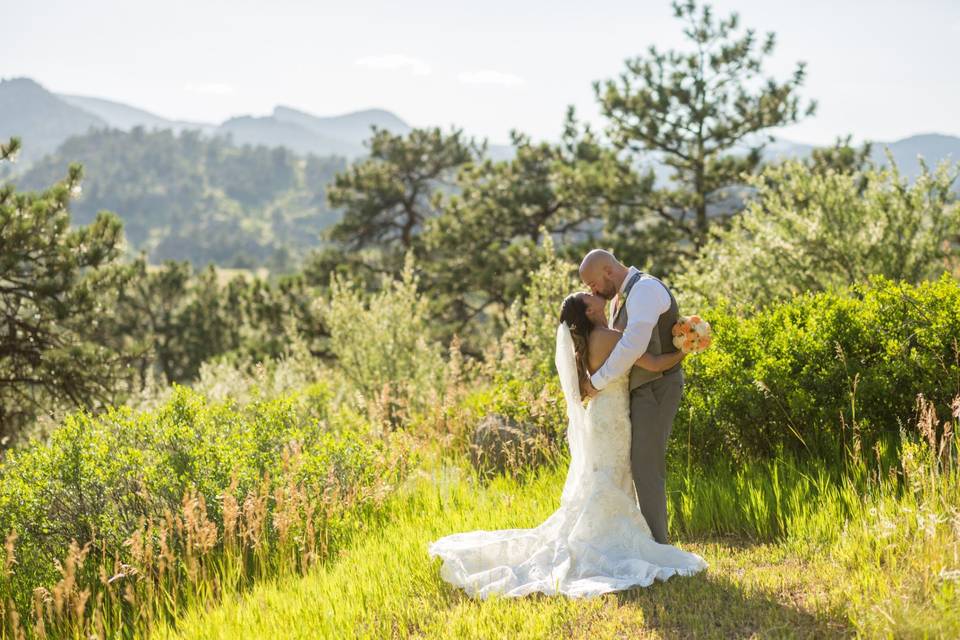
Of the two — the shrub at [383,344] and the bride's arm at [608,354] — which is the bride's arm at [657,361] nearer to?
the bride's arm at [608,354]

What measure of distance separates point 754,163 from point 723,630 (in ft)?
59.7

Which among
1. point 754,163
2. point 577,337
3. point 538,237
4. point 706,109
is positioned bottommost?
point 577,337

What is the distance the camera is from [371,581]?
4809mm

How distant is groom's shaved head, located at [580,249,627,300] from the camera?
4.91 meters

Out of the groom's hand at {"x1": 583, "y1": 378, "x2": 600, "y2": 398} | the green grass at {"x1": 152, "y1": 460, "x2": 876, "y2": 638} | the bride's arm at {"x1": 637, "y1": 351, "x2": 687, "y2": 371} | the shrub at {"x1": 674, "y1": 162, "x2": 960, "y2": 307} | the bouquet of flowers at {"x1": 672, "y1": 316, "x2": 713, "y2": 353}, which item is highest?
the shrub at {"x1": 674, "y1": 162, "x2": 960, "y2": 307}

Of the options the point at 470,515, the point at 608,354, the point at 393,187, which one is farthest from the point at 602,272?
the point at 393,187

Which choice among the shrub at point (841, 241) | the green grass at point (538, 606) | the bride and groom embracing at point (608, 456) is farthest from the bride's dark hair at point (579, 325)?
the shrub at point (841, 241)

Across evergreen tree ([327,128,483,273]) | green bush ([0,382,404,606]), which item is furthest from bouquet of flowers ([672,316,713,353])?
evergreen tree ([327,128,483,273])

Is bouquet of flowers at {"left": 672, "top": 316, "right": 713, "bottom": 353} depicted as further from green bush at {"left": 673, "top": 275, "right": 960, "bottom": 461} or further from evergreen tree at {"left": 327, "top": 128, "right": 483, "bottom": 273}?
evergreen tree at {"left": 327, "top": 128, "right": 483, "bottom": 273}

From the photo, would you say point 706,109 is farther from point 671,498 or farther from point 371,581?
point 371,581

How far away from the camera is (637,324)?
15.5 ft

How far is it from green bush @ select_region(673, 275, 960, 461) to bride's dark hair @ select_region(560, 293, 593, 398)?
1.55 meters

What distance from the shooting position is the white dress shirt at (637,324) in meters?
4.71

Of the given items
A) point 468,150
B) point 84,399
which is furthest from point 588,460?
point 468,150
